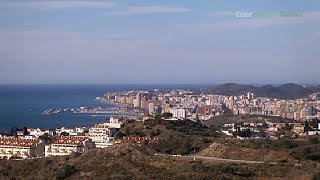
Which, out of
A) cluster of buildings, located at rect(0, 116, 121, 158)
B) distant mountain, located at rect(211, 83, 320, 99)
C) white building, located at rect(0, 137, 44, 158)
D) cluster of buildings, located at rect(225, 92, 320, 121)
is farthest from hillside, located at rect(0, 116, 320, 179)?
distant mountain, located at rect(211, 83, 320, 99)

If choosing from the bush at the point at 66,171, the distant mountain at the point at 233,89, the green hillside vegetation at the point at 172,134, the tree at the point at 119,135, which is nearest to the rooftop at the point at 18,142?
the tree at the point at 119,135

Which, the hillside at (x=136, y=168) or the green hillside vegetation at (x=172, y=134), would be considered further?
the green hillside vegetation at (x=172, y=134)

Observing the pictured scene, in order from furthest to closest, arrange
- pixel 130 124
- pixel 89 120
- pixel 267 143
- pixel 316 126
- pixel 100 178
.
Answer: pixel 89 120, pixel 316 126, pixel 130 124, pixel 267 143, pixel 100 178

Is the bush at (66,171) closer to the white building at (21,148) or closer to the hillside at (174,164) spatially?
the hillside at (174,164)

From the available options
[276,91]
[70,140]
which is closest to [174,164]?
[70,140]

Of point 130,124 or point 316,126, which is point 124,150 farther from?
point 316,126

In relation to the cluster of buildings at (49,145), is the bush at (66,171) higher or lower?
higher

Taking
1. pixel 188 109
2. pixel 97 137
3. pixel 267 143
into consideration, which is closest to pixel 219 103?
pixel 188 109

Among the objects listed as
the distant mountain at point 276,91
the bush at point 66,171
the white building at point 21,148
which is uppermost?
the distant mountain at point 276,91
